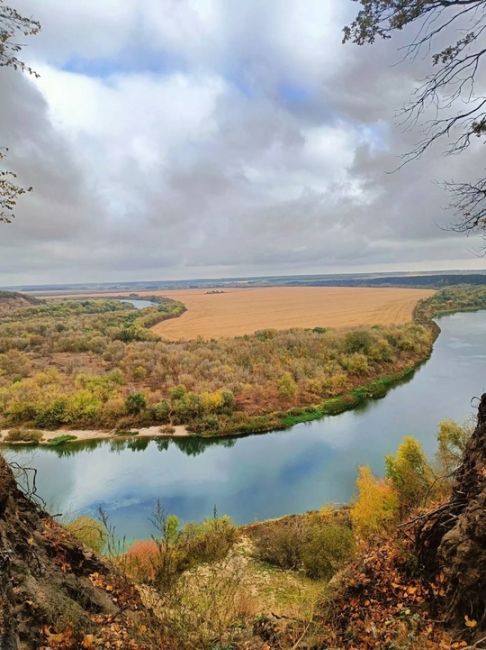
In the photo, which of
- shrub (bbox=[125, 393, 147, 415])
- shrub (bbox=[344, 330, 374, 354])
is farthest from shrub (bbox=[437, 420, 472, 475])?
shrub (bbox=[344, 330, 374, 354])

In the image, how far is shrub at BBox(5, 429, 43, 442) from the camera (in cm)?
2781

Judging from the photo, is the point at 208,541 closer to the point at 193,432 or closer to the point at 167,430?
the point at 193,432

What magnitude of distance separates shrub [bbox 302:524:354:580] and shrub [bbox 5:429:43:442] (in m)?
22.2

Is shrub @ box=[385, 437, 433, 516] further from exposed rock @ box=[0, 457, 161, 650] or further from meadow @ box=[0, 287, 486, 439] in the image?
meadow @ box=[0, 287, 486, 439]

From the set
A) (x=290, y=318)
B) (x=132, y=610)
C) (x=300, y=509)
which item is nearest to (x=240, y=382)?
(x=300, y=509)

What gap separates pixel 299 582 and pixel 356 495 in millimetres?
7463

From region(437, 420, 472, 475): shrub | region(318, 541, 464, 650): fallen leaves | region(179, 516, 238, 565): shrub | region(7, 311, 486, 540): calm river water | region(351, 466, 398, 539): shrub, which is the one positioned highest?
region(318, 541, 464, 650): fallen leaves

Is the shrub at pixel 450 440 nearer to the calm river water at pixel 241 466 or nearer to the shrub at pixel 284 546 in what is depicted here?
the calm river water at pixel 241 466

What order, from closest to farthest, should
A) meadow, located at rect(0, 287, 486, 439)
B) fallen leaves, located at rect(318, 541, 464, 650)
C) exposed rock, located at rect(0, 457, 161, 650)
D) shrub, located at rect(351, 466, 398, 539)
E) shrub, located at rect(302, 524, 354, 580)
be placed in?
exposed rock, located at rect(0, 457, 161, 650), fallen leaves, located at rect(318, 541, 464, 650), shrub, located at rect(302, 524, 354, 580), shrub, located at rect(351, 466, 398, 539), meadow, located at rect(0, 287, 486, 439)

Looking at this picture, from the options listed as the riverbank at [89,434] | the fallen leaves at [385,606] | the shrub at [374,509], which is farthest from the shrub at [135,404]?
the fallen leaves at [385,606]

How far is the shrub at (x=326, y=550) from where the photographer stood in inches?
490

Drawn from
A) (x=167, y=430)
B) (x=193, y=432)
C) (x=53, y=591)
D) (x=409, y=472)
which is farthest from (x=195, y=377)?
(x=53, y=591)

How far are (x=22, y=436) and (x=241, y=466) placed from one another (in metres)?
16.3

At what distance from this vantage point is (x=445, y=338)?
58.2m
